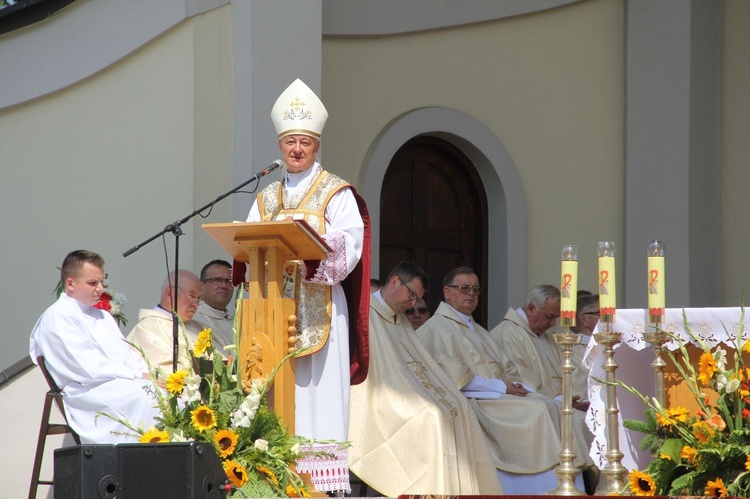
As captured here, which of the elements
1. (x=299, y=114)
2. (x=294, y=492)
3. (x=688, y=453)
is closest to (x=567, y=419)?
(x=688, y=453)

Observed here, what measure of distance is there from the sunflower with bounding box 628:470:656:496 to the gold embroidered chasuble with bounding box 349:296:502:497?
2.53 m

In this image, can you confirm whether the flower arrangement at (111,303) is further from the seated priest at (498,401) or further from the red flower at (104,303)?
the seated priest at (498,401)

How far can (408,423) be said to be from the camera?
710cm

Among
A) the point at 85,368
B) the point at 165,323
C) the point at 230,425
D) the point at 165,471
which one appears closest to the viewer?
the point at 165,471

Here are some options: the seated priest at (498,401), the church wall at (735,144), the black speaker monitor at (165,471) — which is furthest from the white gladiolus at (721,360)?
the church wall at (735,144)

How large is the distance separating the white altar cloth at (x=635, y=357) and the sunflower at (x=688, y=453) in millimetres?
558

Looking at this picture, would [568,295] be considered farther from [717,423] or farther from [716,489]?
[716,489]

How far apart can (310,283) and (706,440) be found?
84.6 inches

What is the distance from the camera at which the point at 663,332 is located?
4754 millimetres

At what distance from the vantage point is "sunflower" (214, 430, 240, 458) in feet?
15.8

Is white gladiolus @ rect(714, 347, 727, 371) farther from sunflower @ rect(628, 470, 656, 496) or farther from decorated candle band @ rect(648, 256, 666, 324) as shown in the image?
sunflower @ rect(628, 470, 656, 496)

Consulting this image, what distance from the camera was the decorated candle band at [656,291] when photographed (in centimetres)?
480

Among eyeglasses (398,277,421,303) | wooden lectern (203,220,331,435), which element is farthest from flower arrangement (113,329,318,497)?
eyeglasses (398,277,421,303)

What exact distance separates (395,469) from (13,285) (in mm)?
4541
